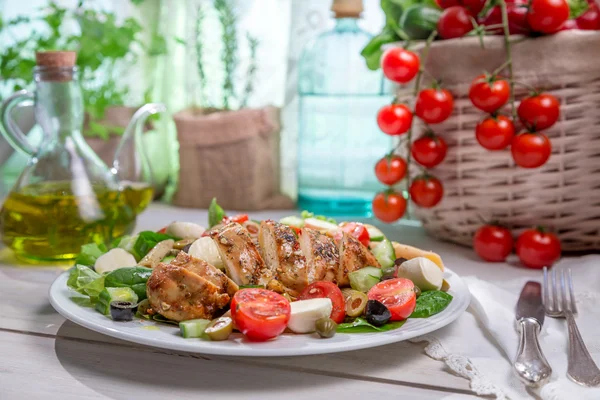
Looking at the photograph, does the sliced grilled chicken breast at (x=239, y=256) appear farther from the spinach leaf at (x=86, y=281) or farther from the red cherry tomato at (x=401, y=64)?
the red cherry tomato at (x=401, y=64)

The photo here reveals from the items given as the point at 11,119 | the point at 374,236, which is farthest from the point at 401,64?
the point at 11,119

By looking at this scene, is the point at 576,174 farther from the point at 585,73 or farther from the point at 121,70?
the point at 121,70

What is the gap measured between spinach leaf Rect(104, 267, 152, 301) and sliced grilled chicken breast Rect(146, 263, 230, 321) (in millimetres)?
83

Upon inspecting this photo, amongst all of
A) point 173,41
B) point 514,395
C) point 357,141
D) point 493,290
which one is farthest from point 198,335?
point 173,41

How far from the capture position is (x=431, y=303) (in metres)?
0.93

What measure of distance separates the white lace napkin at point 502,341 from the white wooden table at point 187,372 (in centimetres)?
3

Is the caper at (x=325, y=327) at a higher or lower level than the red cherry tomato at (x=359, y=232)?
lower

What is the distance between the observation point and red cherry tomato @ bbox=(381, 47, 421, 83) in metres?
1.30

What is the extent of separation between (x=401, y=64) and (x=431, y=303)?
1.75 ft

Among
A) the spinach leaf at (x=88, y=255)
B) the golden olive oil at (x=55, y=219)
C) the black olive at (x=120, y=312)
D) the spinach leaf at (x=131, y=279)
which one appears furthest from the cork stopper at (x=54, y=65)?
the black olive at (x=120, y=312)

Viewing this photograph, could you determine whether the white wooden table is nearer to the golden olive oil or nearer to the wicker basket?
the golden olive oil

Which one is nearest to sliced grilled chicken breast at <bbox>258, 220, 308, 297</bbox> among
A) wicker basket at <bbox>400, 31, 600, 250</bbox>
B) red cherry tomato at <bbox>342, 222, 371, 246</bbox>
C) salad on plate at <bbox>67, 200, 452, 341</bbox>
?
salad on plate at <bbox>67, 200, 452, 341</bbox>

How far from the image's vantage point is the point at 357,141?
74.4 inches

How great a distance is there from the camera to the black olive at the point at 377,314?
851 mm
